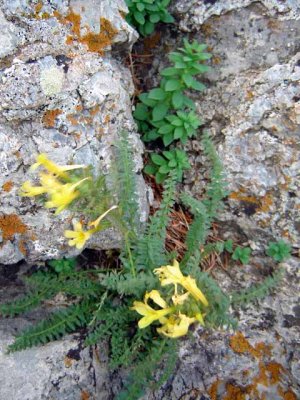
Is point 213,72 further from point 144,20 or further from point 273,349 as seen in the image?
point 273,349

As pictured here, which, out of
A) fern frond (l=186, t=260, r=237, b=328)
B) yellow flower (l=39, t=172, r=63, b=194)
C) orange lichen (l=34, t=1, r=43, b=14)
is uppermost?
orange lichen (l=34, t=1, r=43, b=14)

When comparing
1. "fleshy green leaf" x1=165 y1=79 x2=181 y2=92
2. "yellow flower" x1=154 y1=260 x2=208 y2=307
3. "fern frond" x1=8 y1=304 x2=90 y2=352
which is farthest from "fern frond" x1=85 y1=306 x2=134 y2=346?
"fleshy green leaf" x1=165 y1=79 x2=181 y2=92

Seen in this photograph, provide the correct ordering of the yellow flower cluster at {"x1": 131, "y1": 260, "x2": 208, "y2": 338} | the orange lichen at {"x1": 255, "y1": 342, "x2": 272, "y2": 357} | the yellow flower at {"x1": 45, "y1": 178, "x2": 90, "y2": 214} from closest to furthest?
1. the yellow flower at {"x1": 45, "y1": 178, "x2": 90, "y2": 214}
2. the yellow flower cluster at {"x1": 131, "y1": 260, "x2": 208, "y2": 338}
3. the orange lichen at {"x1": 255, "y1": 342, "x2": 272, "y2": 357}

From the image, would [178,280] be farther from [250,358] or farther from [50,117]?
[50,117]

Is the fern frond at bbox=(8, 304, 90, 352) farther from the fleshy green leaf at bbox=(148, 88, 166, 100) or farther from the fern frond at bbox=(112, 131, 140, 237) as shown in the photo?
the fleshy green leaf at bbox=(148, 88, 166, 100)

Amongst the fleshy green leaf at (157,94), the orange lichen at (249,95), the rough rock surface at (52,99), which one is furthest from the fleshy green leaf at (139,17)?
the orange lichen at (249,95)
